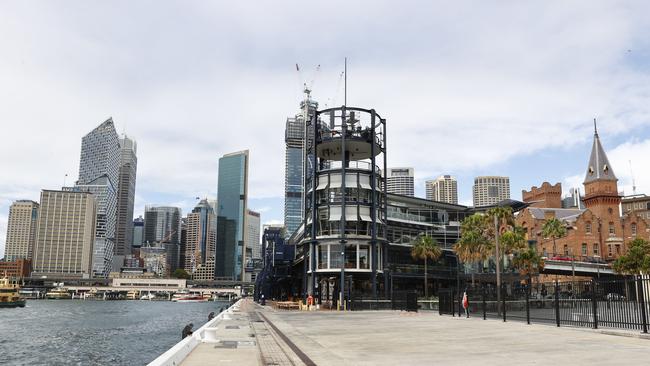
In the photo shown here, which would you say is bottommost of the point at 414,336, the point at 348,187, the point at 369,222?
the point at 414,336

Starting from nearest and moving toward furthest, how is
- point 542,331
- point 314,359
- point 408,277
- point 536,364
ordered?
point 536,364
point 314,359
point 542,331
point 408,277

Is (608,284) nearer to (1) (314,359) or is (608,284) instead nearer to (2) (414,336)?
(2) (414,336)

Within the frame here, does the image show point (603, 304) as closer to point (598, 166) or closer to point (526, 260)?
point (526, 260)

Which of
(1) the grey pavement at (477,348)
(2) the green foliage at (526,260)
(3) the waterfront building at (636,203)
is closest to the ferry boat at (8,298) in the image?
(2) the green foliage at (526,260)

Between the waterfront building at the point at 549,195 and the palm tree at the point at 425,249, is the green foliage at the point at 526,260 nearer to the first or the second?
the palm tree at the point at 425,249

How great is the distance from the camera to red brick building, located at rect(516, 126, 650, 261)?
10062cm

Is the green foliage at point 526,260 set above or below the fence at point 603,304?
above

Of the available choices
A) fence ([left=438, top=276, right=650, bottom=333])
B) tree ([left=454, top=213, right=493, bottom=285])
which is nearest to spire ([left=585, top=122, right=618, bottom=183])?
tree ([left=454, top=213, right=493, bottom=285])

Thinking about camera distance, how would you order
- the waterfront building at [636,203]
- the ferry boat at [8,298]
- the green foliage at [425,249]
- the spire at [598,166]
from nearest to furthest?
1. the green foliage at [425,249]
2. the spire at [598,166]
3. the ferry boat at [8,298]
4. the waterfront building at [636,203]

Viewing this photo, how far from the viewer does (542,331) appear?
78.8 feet

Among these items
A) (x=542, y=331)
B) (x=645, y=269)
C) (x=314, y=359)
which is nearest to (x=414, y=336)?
(x=542, y=331)

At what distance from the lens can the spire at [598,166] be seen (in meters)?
108

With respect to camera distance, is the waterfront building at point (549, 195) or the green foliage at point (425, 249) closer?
the green foliage at point (425, 249)

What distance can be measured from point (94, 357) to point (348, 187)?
4233cm
